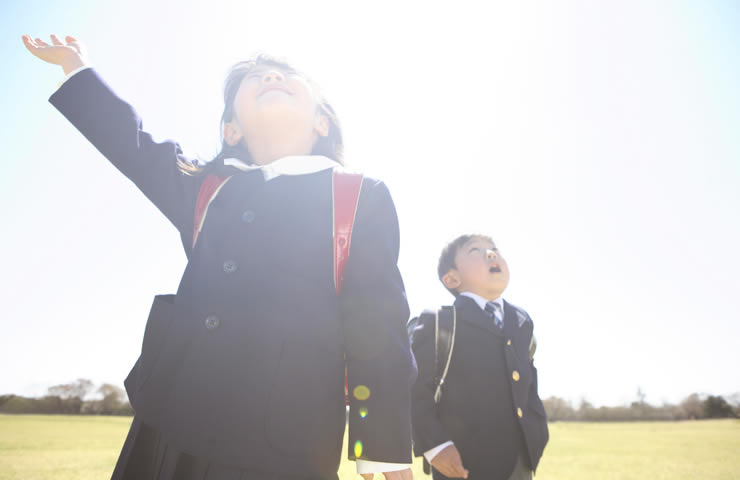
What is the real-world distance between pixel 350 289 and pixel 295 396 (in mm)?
413

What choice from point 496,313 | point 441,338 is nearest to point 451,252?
point 496,313

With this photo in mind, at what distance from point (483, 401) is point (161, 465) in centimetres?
Result: 228

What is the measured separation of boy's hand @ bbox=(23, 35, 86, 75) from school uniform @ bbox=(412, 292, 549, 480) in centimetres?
260

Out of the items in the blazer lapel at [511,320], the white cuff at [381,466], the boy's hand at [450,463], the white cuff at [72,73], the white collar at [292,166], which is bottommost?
the boy's hand at [450,463]

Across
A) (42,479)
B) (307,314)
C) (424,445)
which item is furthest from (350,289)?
(42,479)

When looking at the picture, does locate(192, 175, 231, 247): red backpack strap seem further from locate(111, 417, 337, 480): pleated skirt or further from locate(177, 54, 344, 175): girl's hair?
locate(111, 417, 337, 480): pleated skirt

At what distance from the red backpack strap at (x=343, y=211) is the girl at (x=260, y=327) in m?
0.03

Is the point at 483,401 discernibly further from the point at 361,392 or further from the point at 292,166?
the point at 292,166

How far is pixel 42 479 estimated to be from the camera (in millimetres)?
5672

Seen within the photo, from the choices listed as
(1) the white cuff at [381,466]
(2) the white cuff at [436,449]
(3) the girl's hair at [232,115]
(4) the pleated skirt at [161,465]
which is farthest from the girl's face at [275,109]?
(2) the white cuff at [436,449]

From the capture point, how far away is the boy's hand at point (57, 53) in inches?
77.5

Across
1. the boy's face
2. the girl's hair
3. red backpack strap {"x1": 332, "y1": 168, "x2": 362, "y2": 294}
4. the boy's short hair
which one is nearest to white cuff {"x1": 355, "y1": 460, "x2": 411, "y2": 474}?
red backpack strap {"x1": 332, "y1": 168, "x2": 362, "y2": 294}

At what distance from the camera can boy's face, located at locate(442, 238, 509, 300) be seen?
3.62 meters

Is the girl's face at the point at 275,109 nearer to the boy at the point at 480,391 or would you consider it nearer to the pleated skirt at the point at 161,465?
the pleated skirt at the point at 161,465
